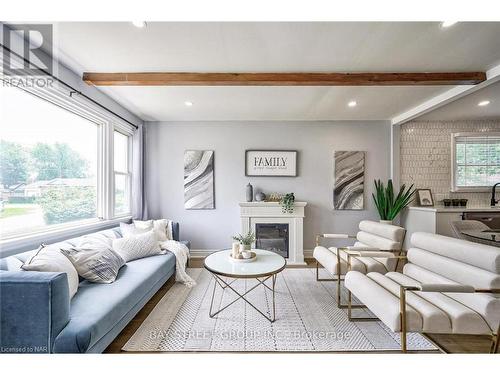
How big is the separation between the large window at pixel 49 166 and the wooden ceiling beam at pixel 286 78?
2.00 ft

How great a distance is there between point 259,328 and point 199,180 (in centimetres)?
272

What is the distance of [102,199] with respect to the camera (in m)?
3.00

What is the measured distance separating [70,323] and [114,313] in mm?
260

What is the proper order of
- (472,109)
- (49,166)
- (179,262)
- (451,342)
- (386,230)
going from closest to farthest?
(451,342), (49,166), (386,230), (179,262), (472,109)

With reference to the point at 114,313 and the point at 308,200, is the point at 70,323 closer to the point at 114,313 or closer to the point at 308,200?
the point at 114,313

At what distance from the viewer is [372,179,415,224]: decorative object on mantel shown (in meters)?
3.71

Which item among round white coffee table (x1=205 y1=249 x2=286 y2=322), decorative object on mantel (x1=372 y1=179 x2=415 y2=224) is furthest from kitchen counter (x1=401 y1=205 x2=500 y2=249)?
round white coffee table (x1=205 y1=249 x2=286 y2=322)

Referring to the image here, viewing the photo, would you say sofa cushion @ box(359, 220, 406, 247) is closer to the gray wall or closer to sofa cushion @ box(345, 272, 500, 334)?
sofa cushion @ box(345, 272, 500, 334)

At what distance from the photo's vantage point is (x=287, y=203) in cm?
370

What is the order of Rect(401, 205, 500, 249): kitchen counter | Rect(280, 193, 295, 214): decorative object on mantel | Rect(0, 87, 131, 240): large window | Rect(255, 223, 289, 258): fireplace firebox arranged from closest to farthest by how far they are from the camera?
Rect(0, 87, 131, 240): large window
Rect(401, 205, 500, 249): kitchen counter
Rect(280, 193, 295, 214): decorative object on mantel
Rect(255, 223, 289, 258): fireplace firebox

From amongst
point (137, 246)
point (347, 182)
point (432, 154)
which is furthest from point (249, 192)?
point (432, 154)

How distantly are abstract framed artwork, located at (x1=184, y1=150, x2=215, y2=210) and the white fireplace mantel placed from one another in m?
0.70

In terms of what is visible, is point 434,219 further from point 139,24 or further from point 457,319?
point 139,24
